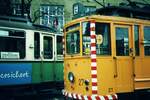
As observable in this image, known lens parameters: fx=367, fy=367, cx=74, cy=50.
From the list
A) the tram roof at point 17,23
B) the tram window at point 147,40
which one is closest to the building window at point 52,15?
the tram roof at point 17,23

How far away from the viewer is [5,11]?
81.3 feet

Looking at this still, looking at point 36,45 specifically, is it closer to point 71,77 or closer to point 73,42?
point 73,42

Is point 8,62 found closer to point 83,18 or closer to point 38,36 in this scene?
point 38,36

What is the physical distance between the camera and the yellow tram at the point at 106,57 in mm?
10664

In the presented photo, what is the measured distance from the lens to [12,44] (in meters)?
15.2

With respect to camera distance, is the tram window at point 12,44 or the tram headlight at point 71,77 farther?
the tram window at point 12,44

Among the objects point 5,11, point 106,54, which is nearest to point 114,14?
point 106,54

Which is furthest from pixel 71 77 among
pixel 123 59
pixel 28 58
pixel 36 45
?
pixel 36 45

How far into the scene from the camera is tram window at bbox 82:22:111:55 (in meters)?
10.9

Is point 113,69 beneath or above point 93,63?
beneath

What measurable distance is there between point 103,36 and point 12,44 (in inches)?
217

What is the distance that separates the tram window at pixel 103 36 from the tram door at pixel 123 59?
308 millimetres

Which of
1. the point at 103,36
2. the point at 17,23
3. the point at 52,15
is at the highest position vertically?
the point at 52,15

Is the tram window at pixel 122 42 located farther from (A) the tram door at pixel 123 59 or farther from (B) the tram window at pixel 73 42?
(B) the tram window at pixel 73 42
